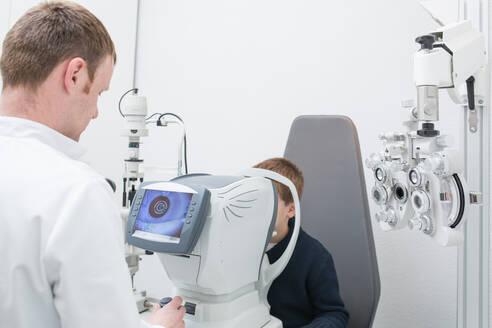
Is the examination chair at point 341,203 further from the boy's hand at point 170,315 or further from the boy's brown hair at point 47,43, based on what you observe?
the boy's brown hair at point 47,43

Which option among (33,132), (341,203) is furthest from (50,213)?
(341,203)

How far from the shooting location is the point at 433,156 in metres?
0.97

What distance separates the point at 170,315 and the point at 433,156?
29.4 inches

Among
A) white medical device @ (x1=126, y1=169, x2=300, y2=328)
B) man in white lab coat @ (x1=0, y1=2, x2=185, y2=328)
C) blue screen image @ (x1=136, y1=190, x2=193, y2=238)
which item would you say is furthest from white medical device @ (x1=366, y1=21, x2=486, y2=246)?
man in white lab coat @ (x1=0, y1=2, x2=185, y2=328)

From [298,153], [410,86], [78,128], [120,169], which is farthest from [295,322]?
[120,169]

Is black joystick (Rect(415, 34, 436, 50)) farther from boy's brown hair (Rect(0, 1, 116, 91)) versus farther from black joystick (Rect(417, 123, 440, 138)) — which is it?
boy's brown hair (Rect(0, 1, 116, 91))

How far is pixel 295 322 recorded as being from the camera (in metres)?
1.22

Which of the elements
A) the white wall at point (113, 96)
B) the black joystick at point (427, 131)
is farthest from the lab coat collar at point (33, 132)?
the white wall at point (113, 96)

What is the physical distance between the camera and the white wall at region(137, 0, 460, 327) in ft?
5.61

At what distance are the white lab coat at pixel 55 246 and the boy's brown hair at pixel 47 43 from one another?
0.16 metres

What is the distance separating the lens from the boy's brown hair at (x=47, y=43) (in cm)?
68

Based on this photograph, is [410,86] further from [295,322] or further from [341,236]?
[295,322]

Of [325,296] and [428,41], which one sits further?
[325,296]

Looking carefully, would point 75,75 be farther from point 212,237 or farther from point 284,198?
point 284,198
